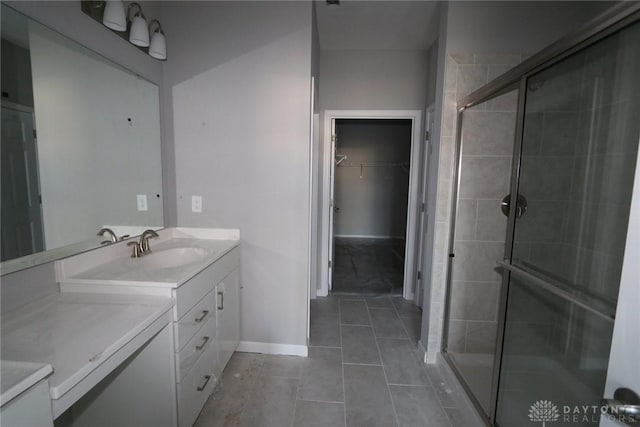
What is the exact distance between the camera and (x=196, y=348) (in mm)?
1462

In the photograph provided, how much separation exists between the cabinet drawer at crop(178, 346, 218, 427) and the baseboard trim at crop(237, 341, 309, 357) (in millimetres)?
465

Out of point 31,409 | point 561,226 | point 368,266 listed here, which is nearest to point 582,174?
point 561,226

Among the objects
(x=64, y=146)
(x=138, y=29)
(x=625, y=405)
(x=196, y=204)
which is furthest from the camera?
(x=196, y=204)

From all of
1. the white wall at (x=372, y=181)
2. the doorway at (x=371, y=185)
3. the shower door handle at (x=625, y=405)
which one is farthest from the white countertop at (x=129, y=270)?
the white wall at (x=372, y=181)

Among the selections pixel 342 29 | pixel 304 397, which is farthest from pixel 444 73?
pixel 304 397

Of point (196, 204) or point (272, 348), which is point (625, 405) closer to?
point (272, 348)

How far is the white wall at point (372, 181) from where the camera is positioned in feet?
19.9

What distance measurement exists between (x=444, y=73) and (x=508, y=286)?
1.50 meters

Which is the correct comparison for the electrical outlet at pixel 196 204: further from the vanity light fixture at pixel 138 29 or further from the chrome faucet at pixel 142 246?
the vanity light fixture at pixel 138 29

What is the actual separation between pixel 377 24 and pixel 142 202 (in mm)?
2446

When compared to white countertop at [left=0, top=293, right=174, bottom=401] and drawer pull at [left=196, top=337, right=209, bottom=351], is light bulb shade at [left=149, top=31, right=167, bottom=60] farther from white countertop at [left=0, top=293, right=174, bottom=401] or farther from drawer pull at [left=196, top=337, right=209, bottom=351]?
drawer pull at [left=196, top=337, right=209, bottom=351]

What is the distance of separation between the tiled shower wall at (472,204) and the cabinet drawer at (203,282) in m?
1.52

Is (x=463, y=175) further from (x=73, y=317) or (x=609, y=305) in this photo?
(x=73, y=317)

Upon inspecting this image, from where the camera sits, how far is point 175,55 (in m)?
2.03
